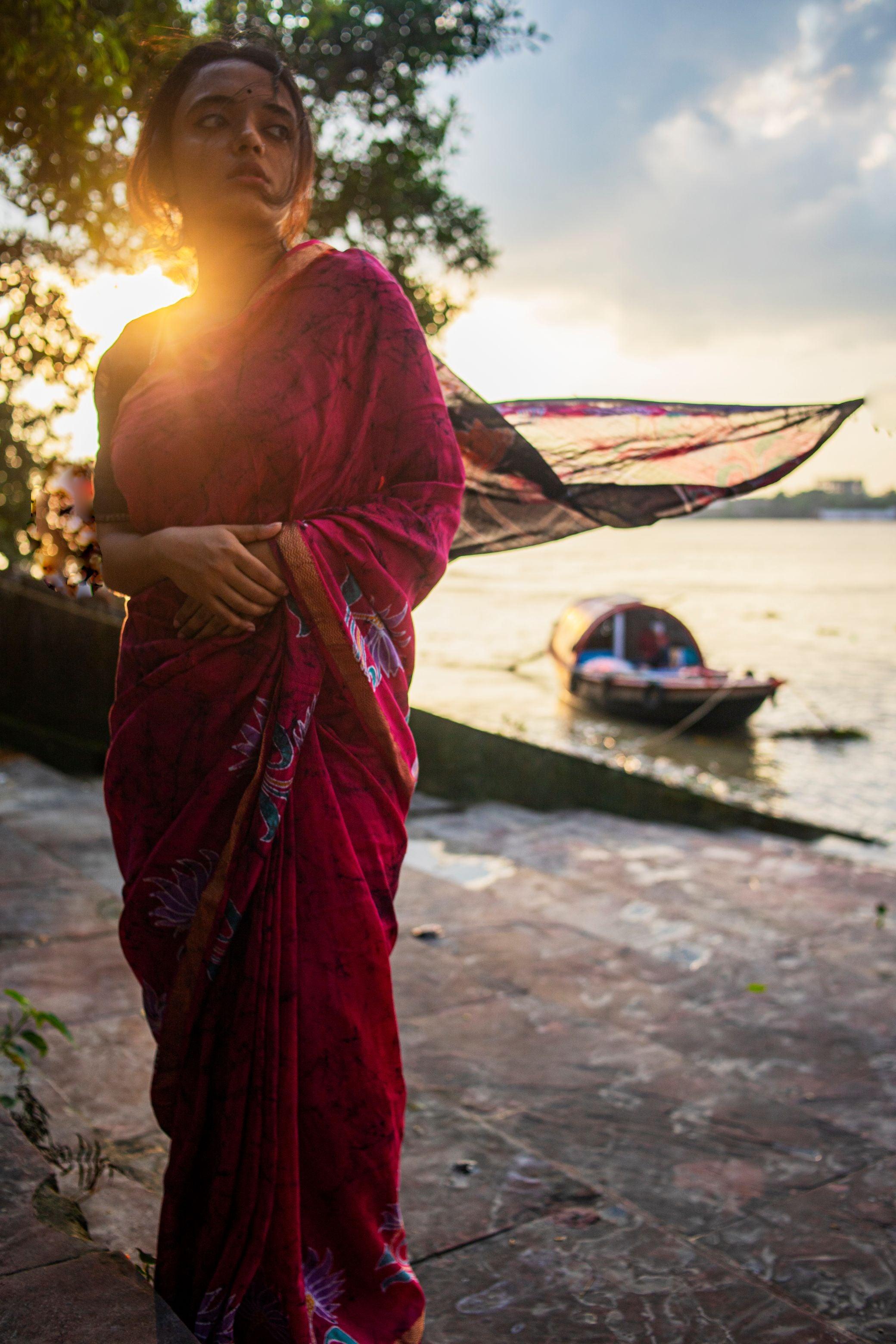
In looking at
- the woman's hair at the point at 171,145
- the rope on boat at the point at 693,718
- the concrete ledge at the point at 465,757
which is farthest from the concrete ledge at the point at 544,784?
the rope on boat at the point at 693,718

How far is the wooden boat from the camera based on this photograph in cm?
1520

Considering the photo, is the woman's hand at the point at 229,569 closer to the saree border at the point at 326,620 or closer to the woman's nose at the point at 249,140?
the saree border at the point at 326,620

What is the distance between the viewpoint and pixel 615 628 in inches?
726

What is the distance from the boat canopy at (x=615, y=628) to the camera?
703 inches

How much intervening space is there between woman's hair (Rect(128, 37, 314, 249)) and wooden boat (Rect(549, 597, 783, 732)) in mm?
13771

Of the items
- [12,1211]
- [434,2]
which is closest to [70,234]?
[12,1211]

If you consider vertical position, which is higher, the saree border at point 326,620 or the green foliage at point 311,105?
the green foliage at point 311,105

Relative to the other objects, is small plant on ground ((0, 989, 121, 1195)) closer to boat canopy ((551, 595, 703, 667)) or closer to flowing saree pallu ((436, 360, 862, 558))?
flowing saree pallu ((436, 360, 862, 558))

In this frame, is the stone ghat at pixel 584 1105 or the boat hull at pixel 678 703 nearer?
the stone ghat at pixel 584 1105

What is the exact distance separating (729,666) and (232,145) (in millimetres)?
27263

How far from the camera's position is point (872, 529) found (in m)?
155

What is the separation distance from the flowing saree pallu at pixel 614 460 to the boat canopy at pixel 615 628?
15.4 m

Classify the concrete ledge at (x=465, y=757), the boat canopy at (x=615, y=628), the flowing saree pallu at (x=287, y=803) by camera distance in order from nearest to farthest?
the flowing saree pallu at (x=287, y=803)
the concrete ledge at (x=465, y=757)
the boat canopy at (x=615, y=628)

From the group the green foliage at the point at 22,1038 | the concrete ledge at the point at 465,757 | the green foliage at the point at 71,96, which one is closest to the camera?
the green foliage at the point at 22,1038
